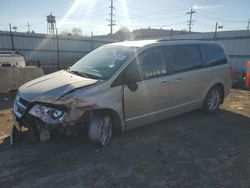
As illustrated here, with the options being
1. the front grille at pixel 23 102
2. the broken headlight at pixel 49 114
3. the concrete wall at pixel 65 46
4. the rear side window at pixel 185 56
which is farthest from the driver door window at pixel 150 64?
the concrete wall at pixel 65 46

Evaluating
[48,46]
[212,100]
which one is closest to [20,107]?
[212,100]

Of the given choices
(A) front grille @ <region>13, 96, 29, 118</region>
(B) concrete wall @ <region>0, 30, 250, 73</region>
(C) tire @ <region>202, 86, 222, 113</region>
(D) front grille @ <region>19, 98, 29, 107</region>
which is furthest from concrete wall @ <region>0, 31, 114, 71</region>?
(C) tire @ <region>202, 86, 222, 113</region>

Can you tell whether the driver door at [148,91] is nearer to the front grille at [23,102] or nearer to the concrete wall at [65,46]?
the front grille at [23,102]

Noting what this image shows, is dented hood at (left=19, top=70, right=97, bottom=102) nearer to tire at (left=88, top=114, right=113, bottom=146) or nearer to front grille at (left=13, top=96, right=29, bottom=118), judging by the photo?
front grille at (left=13, top=96, right=29, bottom=118)

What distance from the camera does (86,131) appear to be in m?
3.55

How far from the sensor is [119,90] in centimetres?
350

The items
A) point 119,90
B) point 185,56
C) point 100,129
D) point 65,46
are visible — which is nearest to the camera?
point 100,129

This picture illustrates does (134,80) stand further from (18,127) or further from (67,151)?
(18,127)

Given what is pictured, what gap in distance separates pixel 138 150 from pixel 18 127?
6.58 ft

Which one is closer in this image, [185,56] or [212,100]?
[185,56]

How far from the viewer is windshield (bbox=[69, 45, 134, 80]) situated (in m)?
3.61

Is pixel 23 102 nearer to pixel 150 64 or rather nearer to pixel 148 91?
pixel 148 91

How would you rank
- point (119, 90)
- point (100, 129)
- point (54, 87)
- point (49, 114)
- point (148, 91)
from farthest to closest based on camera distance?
point (148, 91), point (119, 90), point (100, 129), point (54, 87), point (49, 114)

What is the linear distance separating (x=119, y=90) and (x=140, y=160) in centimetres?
117
